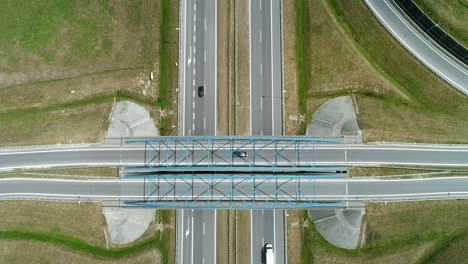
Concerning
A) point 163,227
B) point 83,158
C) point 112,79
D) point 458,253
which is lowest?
point 458,253

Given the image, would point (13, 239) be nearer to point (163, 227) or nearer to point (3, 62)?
point (163, 227)

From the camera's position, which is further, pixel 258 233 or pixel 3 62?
pixel 3 62

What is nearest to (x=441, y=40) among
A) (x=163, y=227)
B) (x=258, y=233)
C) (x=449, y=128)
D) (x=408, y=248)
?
(x=449, y=128)

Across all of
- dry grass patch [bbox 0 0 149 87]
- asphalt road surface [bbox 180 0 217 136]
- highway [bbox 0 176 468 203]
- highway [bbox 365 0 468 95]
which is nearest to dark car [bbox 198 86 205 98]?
asphalt road surface [bbox 180 0 217 136]

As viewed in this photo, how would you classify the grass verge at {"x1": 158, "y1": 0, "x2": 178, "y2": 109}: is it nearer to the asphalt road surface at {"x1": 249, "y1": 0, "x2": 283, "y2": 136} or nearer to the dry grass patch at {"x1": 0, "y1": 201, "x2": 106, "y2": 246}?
the asphalt road surface at {"x1": 249, "y1": 0, "x2": 283, "y2": 136}

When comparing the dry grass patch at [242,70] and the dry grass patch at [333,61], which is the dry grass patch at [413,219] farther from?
the dry grass patch at [242,70]

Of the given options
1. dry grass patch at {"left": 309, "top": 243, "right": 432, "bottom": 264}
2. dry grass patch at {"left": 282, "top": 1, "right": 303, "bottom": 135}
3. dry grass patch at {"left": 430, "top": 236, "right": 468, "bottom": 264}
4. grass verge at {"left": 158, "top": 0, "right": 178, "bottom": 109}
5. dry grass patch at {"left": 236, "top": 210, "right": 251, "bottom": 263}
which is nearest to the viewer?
dry grass patch at {"left": 430, "top": 236, "right": 468, "bottom": 264}

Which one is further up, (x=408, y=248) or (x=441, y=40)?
(x=441, y=40)
